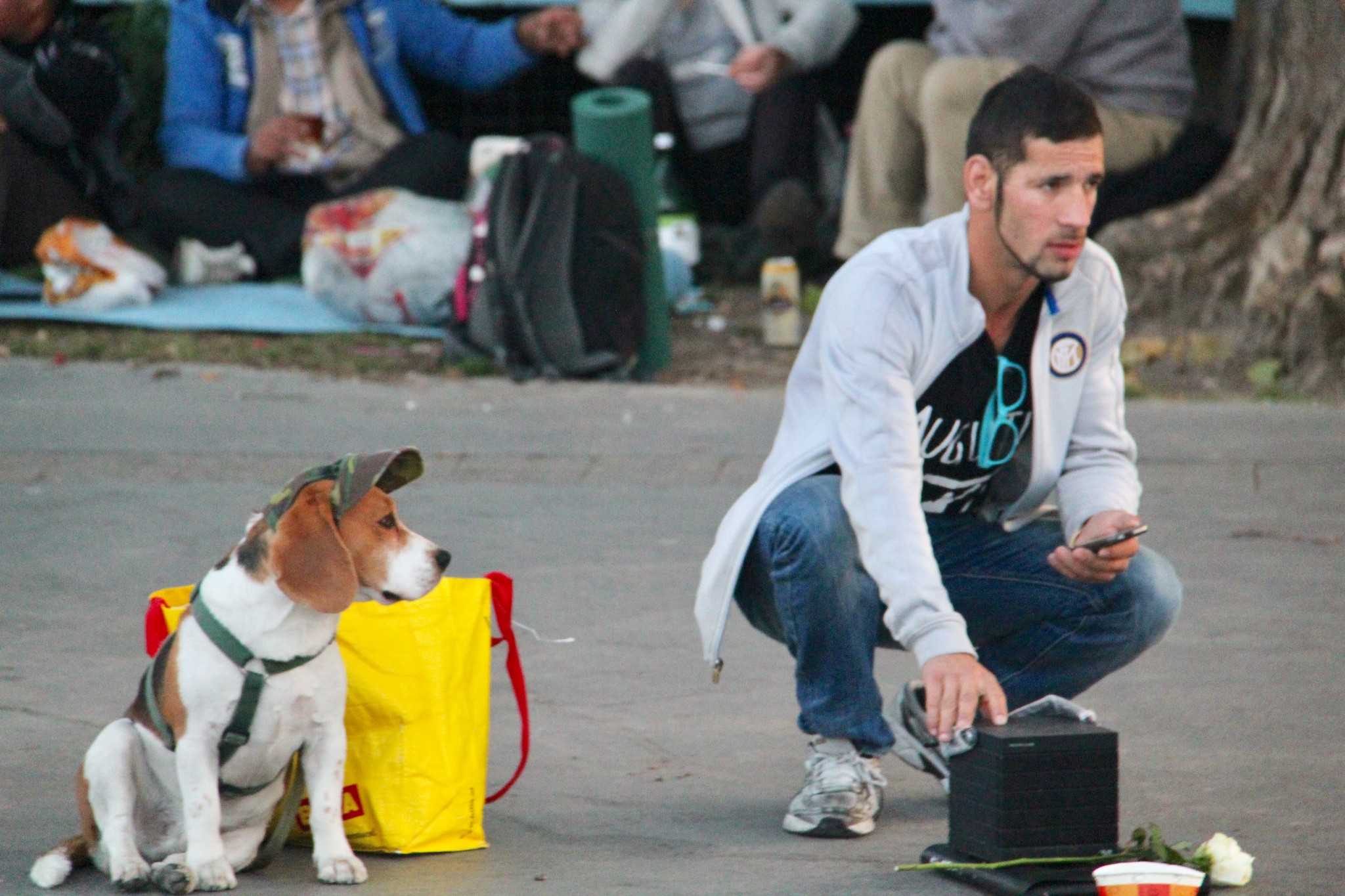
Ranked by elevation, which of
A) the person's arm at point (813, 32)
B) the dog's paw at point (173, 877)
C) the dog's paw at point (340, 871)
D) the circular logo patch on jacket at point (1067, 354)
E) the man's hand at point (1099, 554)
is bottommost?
the dog's paw at point (340, 871)

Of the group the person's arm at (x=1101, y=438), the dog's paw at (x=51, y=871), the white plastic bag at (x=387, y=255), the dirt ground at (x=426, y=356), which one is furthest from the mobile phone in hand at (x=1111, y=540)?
the white plastic bag at (x=387, y=255)

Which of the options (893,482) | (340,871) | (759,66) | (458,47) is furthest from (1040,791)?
(458,47)

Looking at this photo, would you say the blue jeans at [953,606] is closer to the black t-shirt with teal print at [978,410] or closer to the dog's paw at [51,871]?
the black t-shirt with teal print at [978,410]

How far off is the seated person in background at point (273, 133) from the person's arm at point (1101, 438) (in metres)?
5.02

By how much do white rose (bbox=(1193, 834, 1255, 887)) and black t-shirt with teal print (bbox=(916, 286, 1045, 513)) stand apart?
858 millimetres

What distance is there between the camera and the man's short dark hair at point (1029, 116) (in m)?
3.22

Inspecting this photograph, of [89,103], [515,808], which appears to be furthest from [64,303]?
[515,808]

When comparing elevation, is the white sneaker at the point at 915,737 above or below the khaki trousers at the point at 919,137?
below

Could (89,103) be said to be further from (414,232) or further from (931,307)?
(931,307)

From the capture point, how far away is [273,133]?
25.9ft

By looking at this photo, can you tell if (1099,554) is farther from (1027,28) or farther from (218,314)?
(218,314)

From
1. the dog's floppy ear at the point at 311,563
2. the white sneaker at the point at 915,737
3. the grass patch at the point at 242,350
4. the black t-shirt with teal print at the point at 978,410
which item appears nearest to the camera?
the dog's floppy ear at the point at 311,563

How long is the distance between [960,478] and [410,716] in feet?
3.71

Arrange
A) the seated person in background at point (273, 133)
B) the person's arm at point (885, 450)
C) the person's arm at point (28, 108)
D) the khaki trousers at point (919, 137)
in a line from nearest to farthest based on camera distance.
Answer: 1. the person's arm at point (885, 450)
2. the khaki trousers at point (919, 137)
3. the person's arm at point (28, 108)
4. the seated person in background at point (273, 133)
